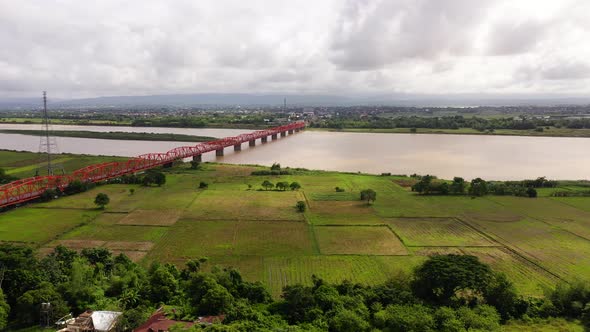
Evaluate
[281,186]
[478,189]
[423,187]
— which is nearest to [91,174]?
[281,186]

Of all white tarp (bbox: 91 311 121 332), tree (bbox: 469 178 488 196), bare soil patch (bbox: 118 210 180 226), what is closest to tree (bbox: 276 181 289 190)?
bare soil patch (bbox: 118 210 180 226)

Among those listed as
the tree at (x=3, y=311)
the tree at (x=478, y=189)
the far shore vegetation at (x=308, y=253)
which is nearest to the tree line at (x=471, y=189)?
the tree at (x=478, y=189)

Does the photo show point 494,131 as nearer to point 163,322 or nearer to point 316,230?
point 316,230

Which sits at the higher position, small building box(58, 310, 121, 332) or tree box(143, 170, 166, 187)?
tree box(143, 170, 166, 187)

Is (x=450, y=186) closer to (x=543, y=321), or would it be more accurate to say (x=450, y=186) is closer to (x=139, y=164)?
(x=543, y=321)

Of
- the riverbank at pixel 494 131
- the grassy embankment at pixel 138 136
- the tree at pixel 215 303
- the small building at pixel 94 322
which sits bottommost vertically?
the small building at pixel 94 322

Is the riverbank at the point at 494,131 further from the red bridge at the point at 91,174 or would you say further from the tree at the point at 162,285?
the tree at the point at 162,285

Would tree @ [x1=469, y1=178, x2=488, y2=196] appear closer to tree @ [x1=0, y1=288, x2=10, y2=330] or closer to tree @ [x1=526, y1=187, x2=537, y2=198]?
tree @ [x1=526, y1=187, x2=537, y2=198]
